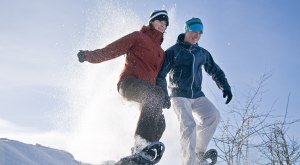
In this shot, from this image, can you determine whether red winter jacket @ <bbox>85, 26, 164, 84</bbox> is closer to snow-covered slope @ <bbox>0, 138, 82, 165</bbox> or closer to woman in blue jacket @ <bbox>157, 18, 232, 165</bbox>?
woman in blue jacket @ <bbox>157, 18, 232, 165</bbox>

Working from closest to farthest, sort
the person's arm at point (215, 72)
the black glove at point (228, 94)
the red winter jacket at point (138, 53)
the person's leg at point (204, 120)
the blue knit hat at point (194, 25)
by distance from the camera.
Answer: the red winter jacket at point (138, 53), the person's leg at point (204, 120), the blue knit hat at point (194, 25), the black glove at point (228, 94), the person's arm at point (215, 72)

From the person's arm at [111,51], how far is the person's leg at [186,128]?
1.36m

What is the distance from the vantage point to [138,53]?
16.1 ft

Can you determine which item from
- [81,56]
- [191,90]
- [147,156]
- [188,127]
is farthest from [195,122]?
[81,56]

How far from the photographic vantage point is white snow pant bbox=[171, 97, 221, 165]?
5.33 metres

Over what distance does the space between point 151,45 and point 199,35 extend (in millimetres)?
1419

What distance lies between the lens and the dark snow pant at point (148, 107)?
4.10 m

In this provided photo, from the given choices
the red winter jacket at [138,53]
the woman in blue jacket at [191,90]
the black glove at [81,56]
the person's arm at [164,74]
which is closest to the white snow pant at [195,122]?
the woman in blue jacket at [191,90]

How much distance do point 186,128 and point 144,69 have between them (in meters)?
1.23

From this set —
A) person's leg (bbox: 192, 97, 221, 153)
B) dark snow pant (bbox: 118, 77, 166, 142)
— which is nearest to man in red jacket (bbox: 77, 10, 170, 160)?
dark snow pant (bbox: 118, 77, 166, 142)

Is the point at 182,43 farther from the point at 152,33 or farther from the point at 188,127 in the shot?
the point at 188,127

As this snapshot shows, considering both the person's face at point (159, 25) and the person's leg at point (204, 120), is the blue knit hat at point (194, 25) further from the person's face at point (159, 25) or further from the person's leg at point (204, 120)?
the person's leg at point (204, 120)

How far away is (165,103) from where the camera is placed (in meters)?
4.59

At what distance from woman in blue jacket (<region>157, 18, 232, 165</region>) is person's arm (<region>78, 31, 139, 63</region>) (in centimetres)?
78
